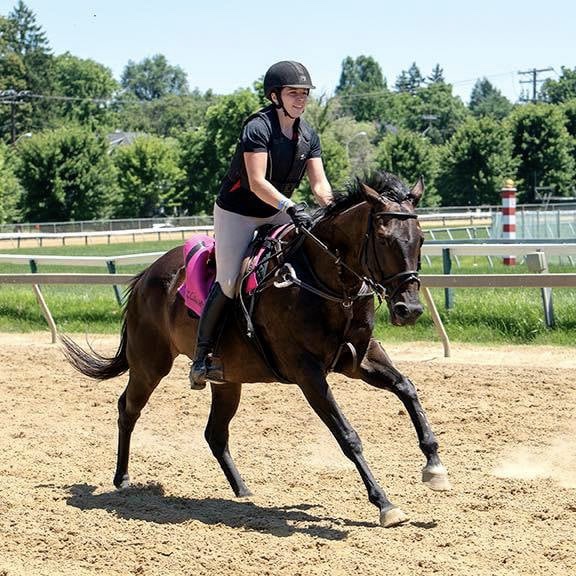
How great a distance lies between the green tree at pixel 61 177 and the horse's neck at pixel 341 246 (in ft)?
197

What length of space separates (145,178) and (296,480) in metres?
67.5

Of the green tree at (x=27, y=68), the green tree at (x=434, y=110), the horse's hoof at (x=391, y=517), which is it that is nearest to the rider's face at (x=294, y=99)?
the horse's hoof at (x=391, y=517)

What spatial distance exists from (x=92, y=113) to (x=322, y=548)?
123 m

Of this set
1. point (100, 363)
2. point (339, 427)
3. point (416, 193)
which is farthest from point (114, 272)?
point (416, 193)

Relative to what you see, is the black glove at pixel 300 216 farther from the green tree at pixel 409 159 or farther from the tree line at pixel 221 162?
the green tree at pixel 409 159

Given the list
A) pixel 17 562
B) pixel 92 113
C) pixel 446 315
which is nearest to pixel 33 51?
pixel 92 113

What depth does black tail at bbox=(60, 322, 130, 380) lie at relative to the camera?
855cm

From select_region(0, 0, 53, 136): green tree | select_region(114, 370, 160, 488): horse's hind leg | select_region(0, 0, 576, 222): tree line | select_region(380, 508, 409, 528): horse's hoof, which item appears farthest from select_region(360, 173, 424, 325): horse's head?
select_region(0, 0, 53, 136): green tree

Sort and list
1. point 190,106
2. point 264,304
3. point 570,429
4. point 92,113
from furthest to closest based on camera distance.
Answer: point 190,106
point 92,113
point 570,429
point 264,304

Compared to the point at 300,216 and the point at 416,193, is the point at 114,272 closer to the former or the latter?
the point at 300,216

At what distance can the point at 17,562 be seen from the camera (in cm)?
578

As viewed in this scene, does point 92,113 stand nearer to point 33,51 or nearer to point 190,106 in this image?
point 33,51

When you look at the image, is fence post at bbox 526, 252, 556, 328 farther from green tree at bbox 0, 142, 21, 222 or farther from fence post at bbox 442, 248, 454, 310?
green tree at bbox 0, 142, 21, 222

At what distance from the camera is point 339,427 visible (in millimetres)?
6336
